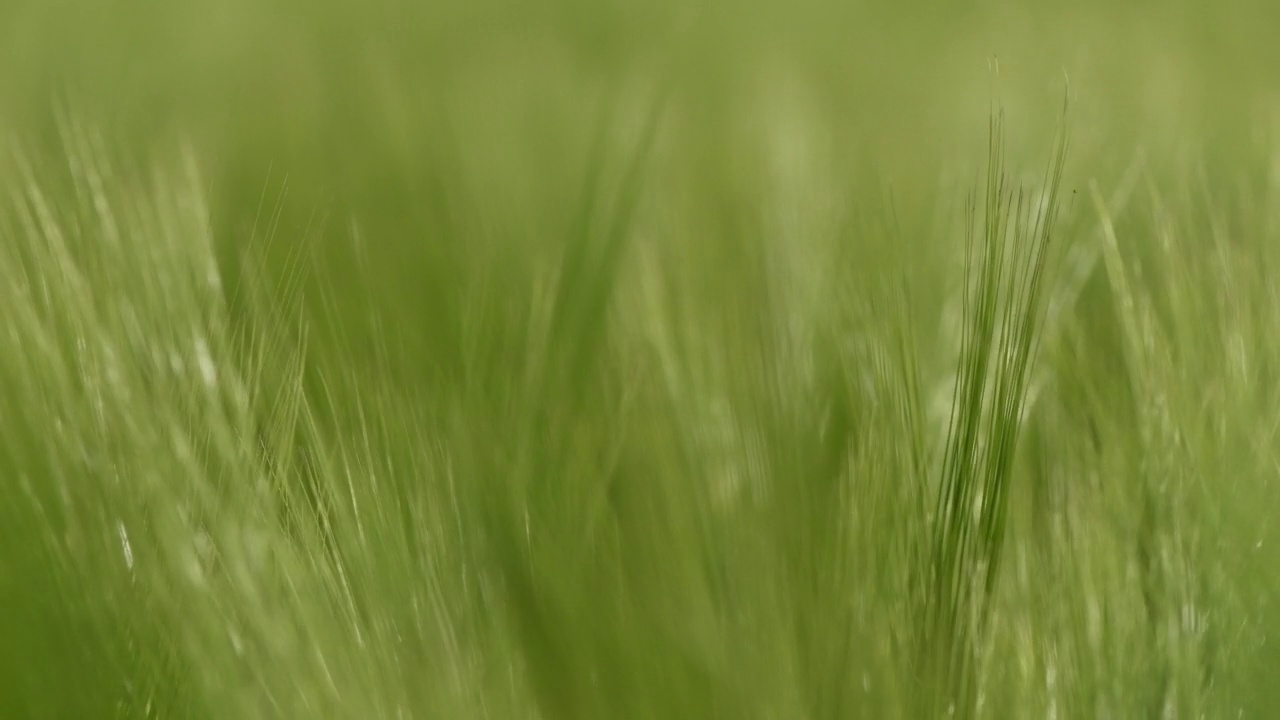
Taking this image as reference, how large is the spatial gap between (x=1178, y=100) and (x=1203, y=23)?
28 cm

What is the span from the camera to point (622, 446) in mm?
465

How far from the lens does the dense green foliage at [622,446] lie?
352 millimetres

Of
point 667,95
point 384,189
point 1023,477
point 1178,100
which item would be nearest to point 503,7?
point 667,95

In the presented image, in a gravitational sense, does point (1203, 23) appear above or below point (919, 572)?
above

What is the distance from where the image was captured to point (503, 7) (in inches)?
40.4

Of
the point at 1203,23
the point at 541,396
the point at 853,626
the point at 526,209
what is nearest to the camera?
the point at 853,626

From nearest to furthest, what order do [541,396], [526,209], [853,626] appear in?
[853,626] → [541,396] → [526,209]

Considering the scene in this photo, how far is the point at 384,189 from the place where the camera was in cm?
63

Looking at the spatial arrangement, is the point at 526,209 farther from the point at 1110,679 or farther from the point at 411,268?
the point at 1110,679

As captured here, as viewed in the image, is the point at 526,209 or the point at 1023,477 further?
the point at 526,209

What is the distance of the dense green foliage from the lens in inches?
13.9

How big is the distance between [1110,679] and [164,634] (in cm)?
33

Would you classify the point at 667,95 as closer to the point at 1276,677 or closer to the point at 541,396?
the point at 541,396

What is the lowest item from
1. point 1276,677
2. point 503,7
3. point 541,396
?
point 1276,677
